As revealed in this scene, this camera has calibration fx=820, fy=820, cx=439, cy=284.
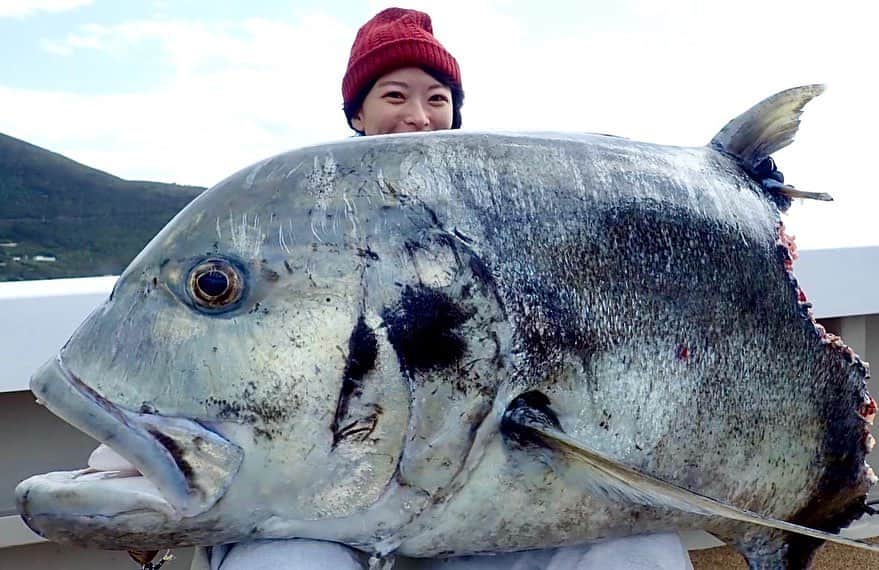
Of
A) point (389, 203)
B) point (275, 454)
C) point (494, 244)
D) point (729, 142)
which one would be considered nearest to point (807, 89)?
point (729, 142)

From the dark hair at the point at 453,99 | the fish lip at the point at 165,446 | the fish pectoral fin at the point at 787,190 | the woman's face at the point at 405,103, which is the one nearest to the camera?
the fish lip at the point at 165,446

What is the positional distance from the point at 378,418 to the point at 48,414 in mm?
1667

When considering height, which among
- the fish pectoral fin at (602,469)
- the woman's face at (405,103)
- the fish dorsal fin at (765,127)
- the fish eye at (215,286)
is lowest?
the fish pectoral fin at (602,469)

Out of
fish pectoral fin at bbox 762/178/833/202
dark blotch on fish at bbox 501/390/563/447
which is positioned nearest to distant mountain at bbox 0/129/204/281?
dark blotch on fish at bbox 501/390/563/447

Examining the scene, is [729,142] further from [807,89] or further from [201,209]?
[201,209]

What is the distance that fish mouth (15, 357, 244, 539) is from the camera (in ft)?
3.47

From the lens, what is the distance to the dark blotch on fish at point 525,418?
3.75 feet

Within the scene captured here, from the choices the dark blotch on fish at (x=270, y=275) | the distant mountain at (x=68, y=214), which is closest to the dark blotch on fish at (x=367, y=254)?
the dark blotch on fish at (x=270, y=275)

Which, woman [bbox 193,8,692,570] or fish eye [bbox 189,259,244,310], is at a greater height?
woman [bbox 193,8,692,570]

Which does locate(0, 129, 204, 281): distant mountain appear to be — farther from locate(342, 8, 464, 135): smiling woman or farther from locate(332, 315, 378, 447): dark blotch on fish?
locate(332, 315, 378, 447): dark blotch on fish

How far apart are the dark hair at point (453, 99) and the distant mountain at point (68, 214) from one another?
1.71ft

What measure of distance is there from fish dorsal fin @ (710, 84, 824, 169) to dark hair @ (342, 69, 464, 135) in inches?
41.5

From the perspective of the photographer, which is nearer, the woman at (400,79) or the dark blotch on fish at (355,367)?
the dark blotch on fish at (355,367)

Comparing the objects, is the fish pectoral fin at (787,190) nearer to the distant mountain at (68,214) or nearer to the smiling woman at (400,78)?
the smiling woman at (400,78)
